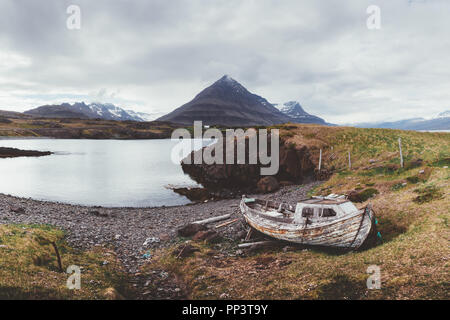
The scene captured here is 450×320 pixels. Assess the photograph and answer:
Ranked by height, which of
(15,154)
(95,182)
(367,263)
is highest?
(15,154)

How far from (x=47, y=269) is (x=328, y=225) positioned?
17.7 m

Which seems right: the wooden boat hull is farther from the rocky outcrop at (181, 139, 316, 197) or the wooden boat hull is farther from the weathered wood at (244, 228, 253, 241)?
the rocky outcrop at (181, 139, 316, 197)

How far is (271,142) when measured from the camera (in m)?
56.8

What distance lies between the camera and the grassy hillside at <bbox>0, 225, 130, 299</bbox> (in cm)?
1166

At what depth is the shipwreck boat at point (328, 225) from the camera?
15742 mm

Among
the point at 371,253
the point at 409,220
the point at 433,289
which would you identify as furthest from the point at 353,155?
the point at 433,289

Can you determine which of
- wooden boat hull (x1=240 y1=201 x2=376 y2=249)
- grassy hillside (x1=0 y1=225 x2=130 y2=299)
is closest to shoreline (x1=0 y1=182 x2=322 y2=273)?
grassy hillside (x1=0 y1=225 x2=130 y2=299)

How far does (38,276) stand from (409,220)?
938 inches

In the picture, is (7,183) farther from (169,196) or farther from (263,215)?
(263,215)

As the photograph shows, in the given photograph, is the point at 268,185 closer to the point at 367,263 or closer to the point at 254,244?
the point at 254,244

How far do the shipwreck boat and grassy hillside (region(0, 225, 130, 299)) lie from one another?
38.1 feet

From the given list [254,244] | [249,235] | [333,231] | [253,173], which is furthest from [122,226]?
[253,173]

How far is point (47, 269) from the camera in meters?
14.6
